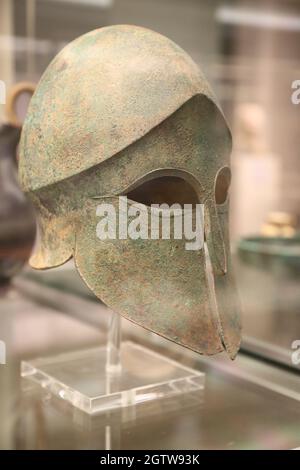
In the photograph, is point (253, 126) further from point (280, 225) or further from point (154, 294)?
point (154, 294)

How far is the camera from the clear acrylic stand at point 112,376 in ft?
3.89

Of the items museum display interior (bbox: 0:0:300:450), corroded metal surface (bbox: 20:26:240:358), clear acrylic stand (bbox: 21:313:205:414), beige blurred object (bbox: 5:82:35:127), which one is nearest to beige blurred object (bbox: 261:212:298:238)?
museum display interior (bbox: 0:0:300:450)

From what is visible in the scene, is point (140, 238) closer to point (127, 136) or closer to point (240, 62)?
point (127, 136)

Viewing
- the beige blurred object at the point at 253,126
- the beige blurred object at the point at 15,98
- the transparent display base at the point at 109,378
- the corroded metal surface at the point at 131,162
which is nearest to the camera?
the corroded metal surface at the point at 131,162

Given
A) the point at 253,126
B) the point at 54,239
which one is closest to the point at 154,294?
the point at 54,239

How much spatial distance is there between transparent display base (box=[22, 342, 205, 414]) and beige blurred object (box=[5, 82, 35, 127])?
0.69 metres

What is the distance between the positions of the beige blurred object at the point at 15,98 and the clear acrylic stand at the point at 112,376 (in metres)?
0.68

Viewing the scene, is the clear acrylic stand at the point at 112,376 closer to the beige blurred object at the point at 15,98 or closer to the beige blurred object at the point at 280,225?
the beige blurred object at the point at 15,98

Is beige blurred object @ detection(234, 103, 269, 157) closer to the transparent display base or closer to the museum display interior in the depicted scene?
the museum display interior

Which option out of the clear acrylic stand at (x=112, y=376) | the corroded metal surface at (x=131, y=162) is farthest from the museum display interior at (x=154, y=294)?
the corroded metal surface at (x=131, y=162)

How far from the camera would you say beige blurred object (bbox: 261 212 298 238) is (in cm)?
234

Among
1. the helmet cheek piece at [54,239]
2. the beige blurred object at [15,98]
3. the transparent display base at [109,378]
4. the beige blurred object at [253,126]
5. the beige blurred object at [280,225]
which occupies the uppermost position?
the beige blurred object at [253,126]

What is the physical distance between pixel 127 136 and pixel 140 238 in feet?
0.51

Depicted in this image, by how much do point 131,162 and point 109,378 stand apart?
16.1 inches
